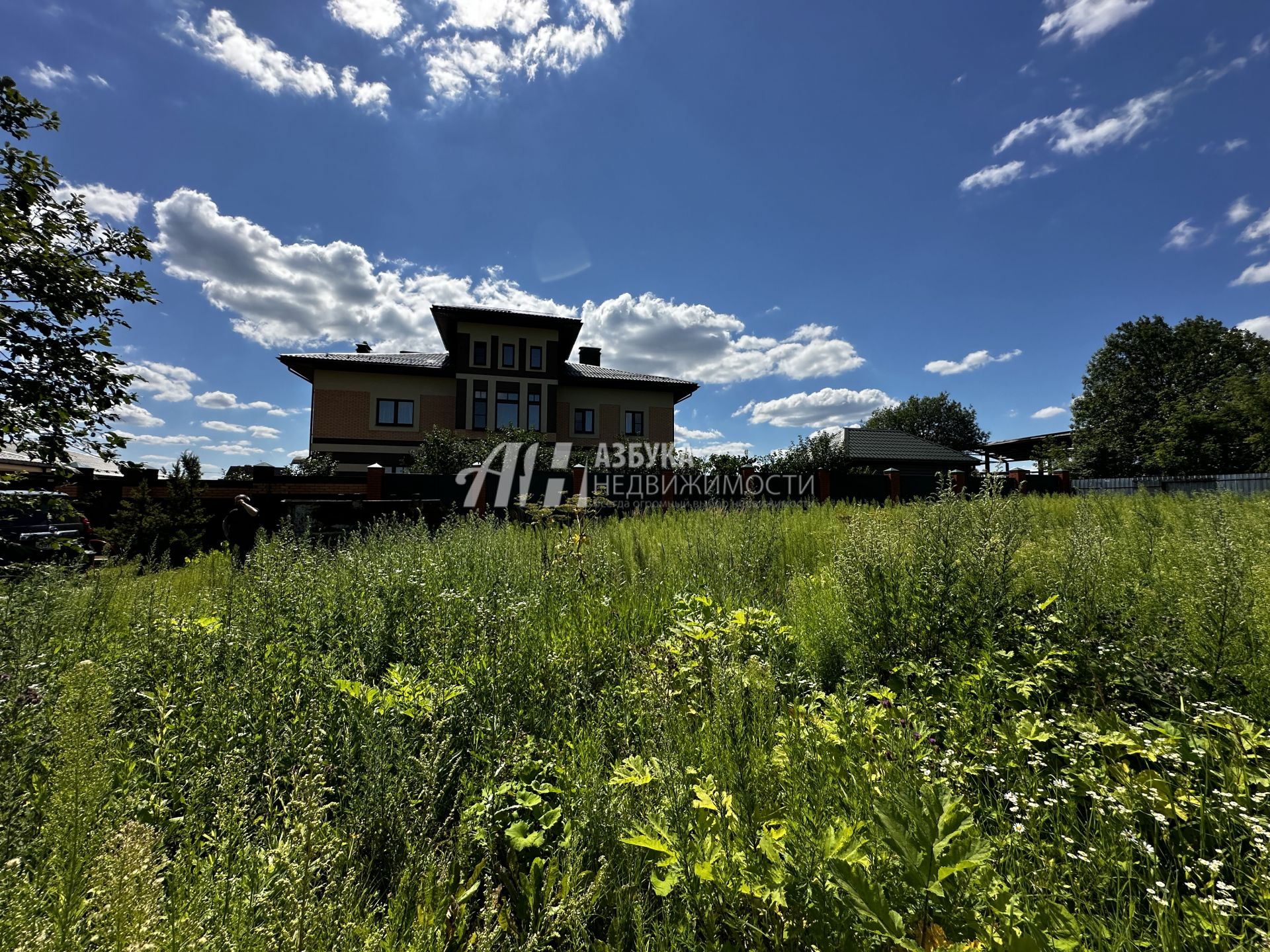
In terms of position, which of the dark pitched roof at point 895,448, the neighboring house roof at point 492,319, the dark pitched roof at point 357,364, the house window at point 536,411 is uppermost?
the neighboring house roof at point 492,319

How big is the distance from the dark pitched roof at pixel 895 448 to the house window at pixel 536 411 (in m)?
15.6

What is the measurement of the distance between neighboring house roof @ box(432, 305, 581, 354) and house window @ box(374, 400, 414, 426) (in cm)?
347

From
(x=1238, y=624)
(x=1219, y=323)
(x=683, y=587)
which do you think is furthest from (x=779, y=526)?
(x=1219, y=323)

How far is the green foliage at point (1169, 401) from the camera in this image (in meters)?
22.9

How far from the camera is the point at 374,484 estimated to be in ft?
33.8

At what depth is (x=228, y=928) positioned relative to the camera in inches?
40.2

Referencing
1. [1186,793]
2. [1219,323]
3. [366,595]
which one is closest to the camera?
[1186,793]

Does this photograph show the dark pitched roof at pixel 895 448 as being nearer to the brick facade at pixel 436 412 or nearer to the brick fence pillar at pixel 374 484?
the brick facade at pixel 436 412

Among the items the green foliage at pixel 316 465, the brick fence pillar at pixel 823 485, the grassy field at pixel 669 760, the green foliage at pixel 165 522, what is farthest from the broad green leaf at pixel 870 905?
the green foliage at pixel 316 465

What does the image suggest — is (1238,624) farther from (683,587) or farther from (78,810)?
(78,810)

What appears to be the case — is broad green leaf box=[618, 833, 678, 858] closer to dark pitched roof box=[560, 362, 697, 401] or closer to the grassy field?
the grassy field

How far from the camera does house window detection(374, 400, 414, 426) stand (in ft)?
73.3

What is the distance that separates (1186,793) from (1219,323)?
43971 mm

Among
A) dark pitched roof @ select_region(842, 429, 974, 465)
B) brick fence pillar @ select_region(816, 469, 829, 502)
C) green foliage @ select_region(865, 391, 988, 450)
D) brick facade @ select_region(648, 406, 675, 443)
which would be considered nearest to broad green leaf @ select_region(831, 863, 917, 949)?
brick fence pillar @ select_region(816, 469, 829, 502)
